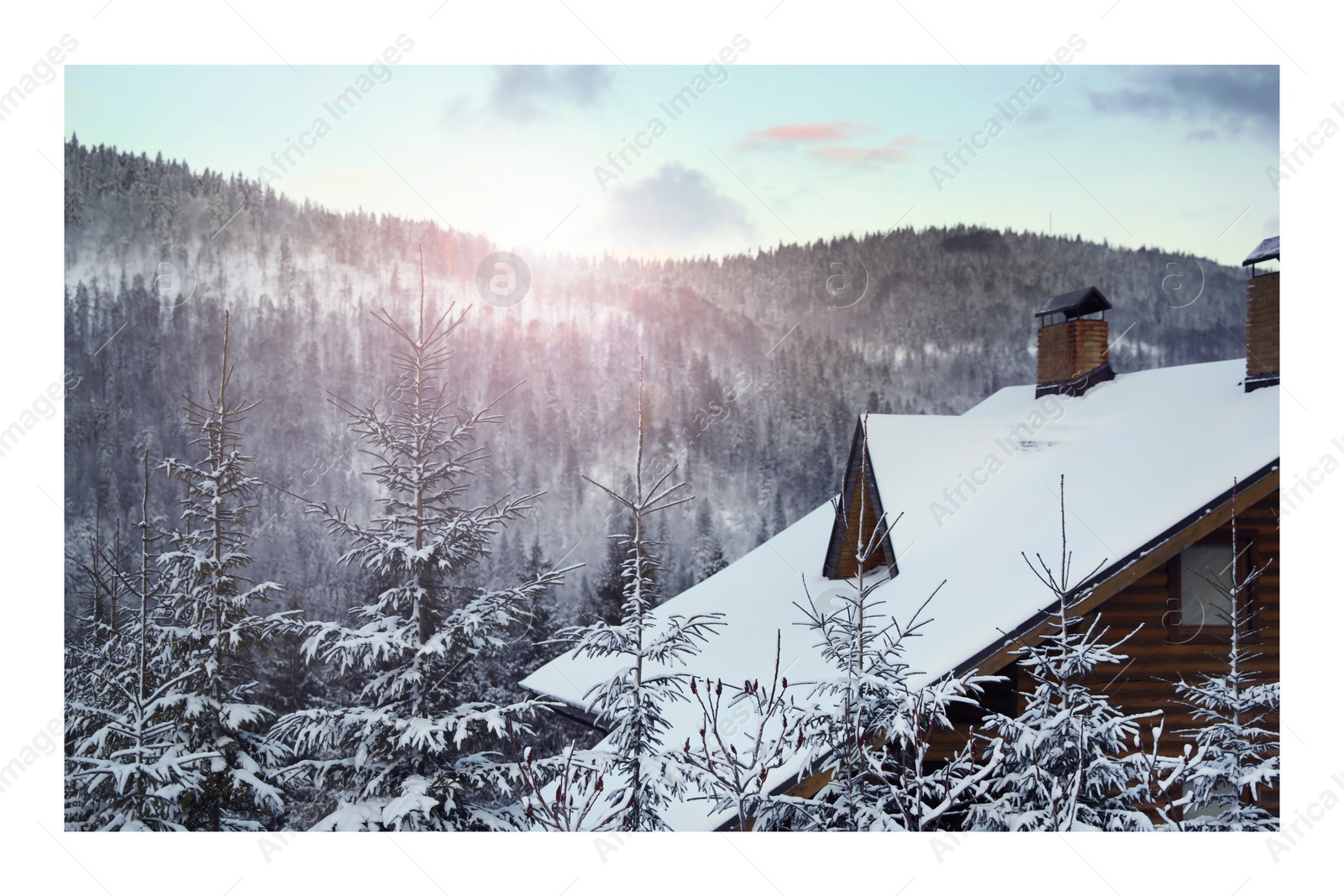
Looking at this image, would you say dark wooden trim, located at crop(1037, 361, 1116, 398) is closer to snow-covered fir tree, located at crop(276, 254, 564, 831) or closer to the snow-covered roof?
the snow-covered roof

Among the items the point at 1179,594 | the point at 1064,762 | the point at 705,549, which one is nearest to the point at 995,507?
the point at 1179,594

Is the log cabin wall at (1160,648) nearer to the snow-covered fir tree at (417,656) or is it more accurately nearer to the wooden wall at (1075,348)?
the snow-covered fir tree at (417,656)

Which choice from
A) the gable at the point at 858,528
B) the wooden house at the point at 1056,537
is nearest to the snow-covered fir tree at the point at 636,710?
the wooden house at the point at 1056,537

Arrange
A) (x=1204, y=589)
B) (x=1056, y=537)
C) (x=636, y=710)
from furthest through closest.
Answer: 1. (x=1056, y=537)
2. (x=1204, y=589)
3. (x=636, y=710)

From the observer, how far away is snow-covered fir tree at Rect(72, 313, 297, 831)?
16.8 ft

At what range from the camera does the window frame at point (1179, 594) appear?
5.32 meters

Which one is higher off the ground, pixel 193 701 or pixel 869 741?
pixel 869 741

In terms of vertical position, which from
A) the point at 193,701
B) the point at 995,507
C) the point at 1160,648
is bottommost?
the point at 193,701

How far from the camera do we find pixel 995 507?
21.2 feet

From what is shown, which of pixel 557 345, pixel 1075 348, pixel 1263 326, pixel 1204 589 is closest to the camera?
pixel 1204 589

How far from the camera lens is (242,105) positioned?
254 inches

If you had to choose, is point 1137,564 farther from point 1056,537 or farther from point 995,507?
point 995,507

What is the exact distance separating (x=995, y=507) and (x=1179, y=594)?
1.41m

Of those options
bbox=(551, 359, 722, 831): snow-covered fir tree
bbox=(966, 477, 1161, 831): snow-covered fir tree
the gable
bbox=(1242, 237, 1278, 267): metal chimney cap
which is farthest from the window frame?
bbox=(551, 359, 722, 831): snow-covered fir tree
